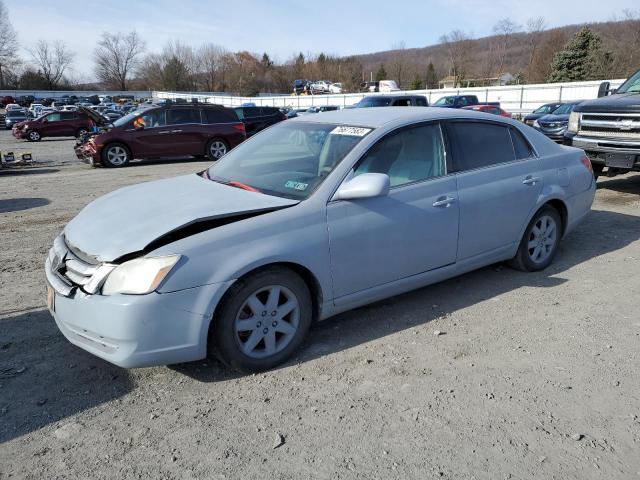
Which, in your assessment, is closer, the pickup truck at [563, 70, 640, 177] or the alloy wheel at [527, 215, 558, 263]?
the alloy wheel at [527, 215, 558, 263]

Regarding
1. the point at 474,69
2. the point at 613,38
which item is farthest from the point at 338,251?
the point at 474,69

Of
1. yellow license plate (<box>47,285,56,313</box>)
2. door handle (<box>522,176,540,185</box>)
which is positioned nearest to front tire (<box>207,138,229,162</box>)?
door handle (<box>522,176,540,185</box>)

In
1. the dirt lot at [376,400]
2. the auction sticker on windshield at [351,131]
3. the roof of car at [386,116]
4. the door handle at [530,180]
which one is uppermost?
the roof of car at [386,116]

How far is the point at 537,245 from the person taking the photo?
16.7 ft

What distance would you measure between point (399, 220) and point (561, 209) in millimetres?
2354

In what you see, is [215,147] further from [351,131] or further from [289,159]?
[351,131]

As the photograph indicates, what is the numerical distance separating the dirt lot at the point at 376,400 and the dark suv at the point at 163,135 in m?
10.7

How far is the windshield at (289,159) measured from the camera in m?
3.81

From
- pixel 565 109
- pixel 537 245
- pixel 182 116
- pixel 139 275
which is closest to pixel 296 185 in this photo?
pixel 139 275

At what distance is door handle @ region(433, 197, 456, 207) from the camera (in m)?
4.08

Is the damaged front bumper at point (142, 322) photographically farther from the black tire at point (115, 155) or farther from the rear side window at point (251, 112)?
the rear side window at point (251, 112)

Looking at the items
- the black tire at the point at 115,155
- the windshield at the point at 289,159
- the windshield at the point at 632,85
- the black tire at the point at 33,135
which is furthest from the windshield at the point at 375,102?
the black tire at the point at 33,135

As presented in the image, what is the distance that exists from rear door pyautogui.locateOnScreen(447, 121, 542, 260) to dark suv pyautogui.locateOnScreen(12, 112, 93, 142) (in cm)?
2616

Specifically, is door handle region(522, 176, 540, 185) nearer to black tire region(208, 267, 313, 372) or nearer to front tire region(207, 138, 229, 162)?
black tire region(208, 267, 313, 372)
